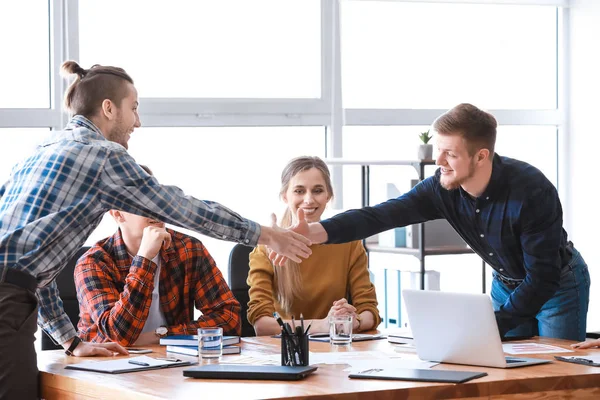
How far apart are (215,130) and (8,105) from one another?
1.11 metres

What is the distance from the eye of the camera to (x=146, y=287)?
2.88m

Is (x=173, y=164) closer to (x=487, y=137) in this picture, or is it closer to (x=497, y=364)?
(x=487, y=137)

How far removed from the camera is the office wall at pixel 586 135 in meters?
5.70

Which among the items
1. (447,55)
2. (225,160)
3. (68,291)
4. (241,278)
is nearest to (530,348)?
(241,278)

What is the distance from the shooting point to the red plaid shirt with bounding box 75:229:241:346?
2.86 m

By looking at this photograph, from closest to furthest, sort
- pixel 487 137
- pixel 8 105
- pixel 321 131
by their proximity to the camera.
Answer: pixel 487 137, pixel 8 105, pixel 321 131

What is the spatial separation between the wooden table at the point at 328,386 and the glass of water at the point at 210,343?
171 millimetres

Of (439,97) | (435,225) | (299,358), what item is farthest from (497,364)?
(439,97)

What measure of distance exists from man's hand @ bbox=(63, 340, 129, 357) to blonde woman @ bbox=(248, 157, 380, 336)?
683mm

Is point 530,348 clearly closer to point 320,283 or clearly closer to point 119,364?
point 320,283

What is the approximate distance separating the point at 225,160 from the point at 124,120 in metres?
2.43

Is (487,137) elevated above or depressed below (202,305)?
above

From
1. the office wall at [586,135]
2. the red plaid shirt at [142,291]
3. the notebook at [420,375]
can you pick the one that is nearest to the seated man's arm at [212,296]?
the red plaid shirt at [142,291]

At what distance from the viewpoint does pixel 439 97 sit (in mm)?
5684
